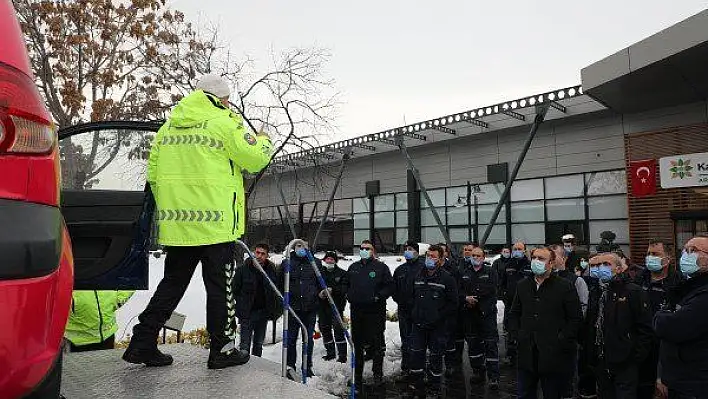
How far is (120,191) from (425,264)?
224 inches

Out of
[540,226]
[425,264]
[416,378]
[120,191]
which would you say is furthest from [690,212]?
[120,191]

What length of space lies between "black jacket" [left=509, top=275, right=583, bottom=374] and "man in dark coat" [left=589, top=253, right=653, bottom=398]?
37 centimetres

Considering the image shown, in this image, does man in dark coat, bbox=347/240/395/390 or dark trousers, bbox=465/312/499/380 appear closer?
dark trousers, bbox=465/312/499/380

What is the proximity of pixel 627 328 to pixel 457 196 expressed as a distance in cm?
2151

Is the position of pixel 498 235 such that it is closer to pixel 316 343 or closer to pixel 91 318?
pixel 316 343

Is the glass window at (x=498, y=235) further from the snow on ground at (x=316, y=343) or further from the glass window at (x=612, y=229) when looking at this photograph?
the snow on ground at (x=316, y=343)

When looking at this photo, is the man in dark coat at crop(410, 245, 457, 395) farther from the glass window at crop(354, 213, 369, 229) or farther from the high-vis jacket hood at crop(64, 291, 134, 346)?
the glass window at crop(354, 213, 369, 229)

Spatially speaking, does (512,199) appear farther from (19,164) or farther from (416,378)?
(19,164)

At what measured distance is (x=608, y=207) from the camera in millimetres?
20828

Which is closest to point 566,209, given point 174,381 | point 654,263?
point 654,263

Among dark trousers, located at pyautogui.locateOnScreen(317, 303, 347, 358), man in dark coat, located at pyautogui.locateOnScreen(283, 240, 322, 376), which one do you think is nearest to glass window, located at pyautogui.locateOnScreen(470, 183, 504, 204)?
dark trousers, located at pyautogui.locateOnScreen(317, 303, 347, 358)

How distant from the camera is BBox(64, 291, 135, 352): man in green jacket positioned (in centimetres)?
451

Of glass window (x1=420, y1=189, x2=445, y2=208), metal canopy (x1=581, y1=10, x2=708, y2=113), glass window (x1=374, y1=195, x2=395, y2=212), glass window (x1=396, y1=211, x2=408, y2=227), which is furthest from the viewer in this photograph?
glass window (x1=374, y1=195, x2=395, y2=212)

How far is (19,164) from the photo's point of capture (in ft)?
3.96
